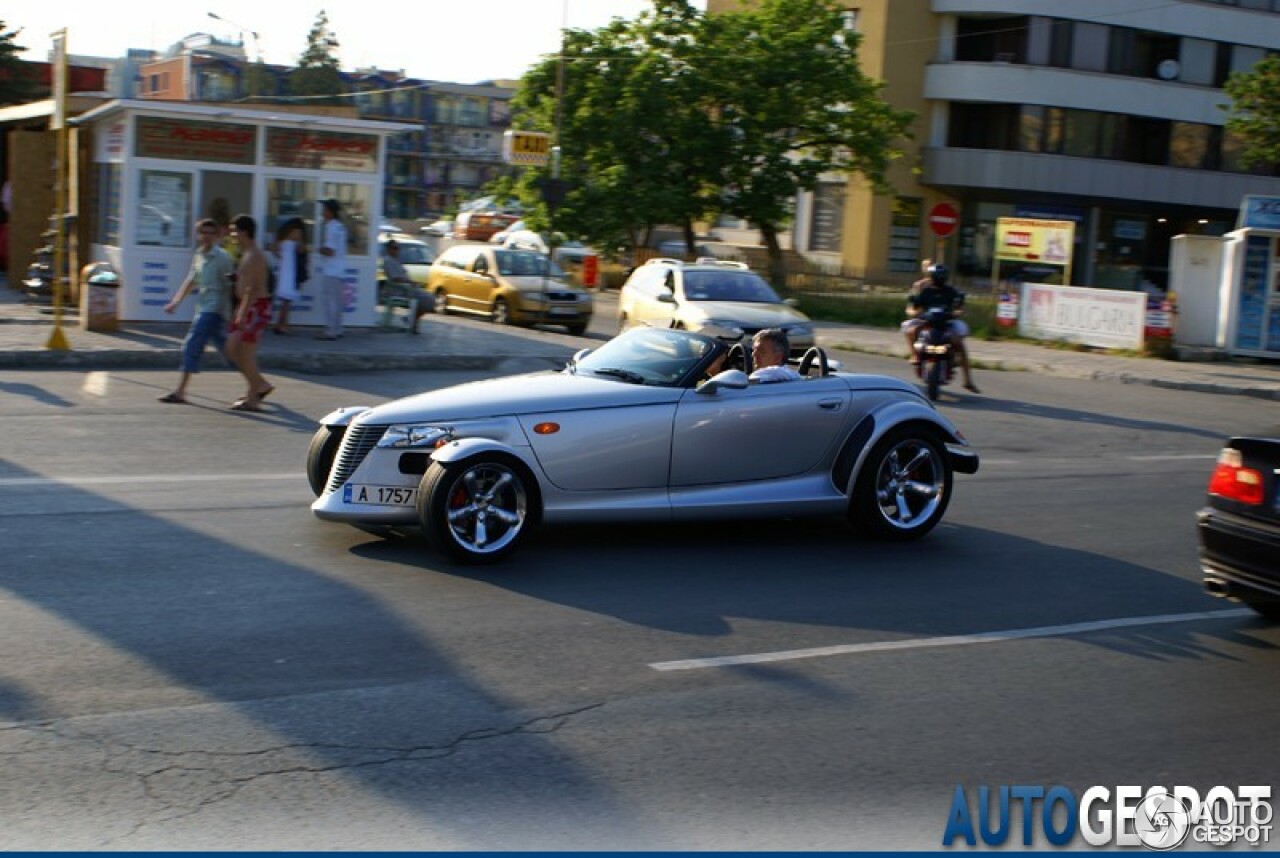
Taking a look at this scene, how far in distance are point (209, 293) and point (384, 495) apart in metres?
6.54

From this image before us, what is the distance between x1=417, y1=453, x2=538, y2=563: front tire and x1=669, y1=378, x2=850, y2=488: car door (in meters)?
1.04

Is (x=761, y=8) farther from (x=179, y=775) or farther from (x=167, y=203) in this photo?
(x=179, y=775)

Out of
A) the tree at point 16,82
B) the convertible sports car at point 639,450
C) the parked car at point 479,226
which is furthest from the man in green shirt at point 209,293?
the parked car at point 479,226

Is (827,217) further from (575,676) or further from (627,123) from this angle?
(575,676)

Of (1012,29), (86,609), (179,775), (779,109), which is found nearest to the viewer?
(179,775)

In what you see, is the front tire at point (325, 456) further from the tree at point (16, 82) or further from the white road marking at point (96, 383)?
the tree at point (16, 82)

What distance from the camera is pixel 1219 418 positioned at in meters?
19.6

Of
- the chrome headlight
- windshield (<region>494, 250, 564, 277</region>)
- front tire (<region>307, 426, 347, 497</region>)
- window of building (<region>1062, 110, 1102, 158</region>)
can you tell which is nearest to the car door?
the chrome headlight

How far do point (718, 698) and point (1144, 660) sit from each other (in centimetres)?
232

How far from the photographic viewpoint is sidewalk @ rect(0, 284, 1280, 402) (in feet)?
57.5

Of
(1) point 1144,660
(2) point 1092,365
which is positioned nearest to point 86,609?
(1) point 1144,660

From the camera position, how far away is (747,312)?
21859mm

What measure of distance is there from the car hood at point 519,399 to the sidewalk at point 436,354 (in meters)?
9.71

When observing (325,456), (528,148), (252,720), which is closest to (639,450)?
(325,456)
